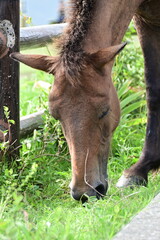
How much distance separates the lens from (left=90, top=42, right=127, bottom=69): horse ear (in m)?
3.77

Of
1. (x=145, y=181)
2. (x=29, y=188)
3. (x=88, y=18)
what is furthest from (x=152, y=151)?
(x=88, y=18)

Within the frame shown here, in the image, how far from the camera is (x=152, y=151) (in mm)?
5180

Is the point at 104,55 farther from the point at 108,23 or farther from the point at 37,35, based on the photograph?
the point at 37,35

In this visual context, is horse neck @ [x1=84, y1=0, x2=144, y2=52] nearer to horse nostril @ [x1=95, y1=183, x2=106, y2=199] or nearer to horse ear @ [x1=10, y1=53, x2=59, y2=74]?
horse ear @ [x1=10, y1=53, x2=59, y2=74]

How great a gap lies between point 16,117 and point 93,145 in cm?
125

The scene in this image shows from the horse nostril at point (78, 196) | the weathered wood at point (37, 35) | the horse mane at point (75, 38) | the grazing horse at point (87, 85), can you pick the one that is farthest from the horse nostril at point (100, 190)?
the weathered wood at point (37, 35)

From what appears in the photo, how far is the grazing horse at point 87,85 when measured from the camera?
149 inches

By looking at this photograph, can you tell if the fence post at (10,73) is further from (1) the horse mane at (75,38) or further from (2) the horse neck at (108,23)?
(2) the horse neck at (108,23)

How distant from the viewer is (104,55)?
3.79 meters

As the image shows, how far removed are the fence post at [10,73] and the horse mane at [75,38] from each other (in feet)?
2.33

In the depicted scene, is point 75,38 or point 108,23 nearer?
point 75,38

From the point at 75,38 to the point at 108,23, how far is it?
40cm

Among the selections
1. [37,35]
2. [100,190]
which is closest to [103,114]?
[100,190]

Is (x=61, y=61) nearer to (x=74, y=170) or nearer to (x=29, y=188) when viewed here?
(x=74, y=170)
